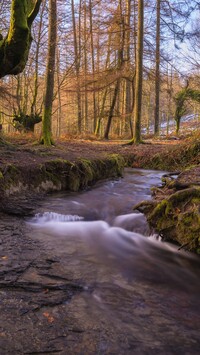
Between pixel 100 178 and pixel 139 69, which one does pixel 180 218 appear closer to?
pixel 100 178

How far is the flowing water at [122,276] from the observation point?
2758mm

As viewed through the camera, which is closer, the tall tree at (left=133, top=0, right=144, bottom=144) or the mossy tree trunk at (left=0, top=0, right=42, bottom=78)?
the mossy tree trunk at (left=0, top=0, right=42, bottom=78)

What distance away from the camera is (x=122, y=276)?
394 centimetres

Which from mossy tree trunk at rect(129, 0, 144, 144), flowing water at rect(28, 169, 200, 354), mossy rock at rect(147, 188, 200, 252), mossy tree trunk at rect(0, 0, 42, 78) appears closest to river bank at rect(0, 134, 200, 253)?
mossy rock at rect(147, 188, 200, 252)

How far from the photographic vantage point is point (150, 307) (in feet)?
10.6

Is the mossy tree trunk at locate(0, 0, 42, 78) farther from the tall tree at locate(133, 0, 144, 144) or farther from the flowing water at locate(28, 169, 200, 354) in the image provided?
the tall tree at locate(133, 0, 144, 144)

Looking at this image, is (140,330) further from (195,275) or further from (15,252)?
(15,252)

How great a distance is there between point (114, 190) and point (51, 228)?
11.5 feet

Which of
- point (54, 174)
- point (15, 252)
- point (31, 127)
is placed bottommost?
point (15, 252)

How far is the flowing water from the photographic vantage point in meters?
2.76

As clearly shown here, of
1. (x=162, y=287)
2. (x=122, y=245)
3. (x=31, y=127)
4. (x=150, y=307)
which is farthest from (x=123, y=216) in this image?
(x=31, y=127)

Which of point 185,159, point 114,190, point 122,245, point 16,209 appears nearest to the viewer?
point 122,245

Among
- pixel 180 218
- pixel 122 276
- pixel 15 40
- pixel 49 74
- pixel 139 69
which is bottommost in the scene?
pixel 122 276

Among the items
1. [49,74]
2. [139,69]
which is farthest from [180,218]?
[139,69]
